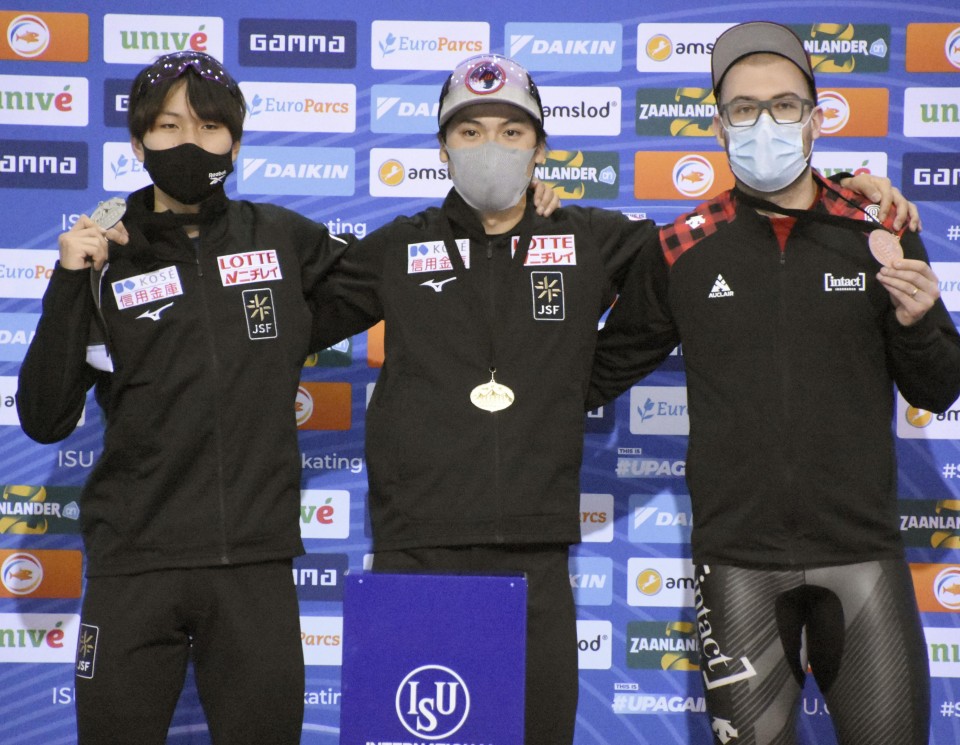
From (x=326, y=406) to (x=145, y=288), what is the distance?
988 mm

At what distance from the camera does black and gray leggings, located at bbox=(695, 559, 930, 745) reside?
2.15m

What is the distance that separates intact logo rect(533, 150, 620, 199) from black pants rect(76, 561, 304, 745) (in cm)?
157

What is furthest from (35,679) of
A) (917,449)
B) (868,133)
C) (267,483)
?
(868,133)

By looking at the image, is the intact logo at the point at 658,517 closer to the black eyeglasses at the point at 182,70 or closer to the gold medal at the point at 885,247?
the gold medal at the point at 885,247

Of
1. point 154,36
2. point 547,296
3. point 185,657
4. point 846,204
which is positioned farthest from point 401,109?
point 185,657

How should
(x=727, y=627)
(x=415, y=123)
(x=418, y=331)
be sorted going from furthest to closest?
1. (x=415, y=123)
2. (x=418, y=331)
3. (x=727, y=627)

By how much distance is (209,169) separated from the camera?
2.36m

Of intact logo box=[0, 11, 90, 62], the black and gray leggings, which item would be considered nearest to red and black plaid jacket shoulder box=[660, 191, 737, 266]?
the black and gray leggings

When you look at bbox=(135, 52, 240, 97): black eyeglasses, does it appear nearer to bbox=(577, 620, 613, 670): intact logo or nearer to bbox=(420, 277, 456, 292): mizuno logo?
bbox=(420, 277, 456, 292): mizuno logo

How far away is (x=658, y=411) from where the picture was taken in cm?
326

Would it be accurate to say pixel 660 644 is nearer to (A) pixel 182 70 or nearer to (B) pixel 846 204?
(B) pixel 846 204

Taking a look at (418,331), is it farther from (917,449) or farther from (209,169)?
(917,449)

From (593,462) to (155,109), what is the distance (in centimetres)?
168

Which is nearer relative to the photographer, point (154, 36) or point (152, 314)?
point (152, 314)
